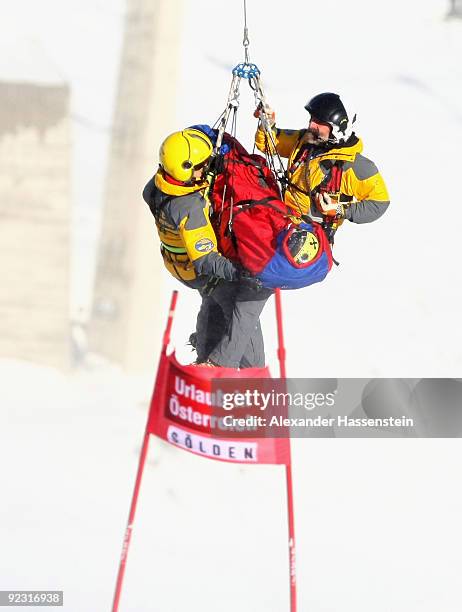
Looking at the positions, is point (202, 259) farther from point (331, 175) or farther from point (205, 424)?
point (205, 424)

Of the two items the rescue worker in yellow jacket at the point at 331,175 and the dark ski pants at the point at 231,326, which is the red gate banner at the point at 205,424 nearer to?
the dark ski pants at the point at 231,326

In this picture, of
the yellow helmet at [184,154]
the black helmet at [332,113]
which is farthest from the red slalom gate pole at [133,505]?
the black helmet at [332,113]

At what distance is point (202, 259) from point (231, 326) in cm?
105

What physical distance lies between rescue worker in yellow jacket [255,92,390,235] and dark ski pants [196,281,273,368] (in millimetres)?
849

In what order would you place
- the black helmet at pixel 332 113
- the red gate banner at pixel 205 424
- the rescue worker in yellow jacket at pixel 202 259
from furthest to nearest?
1. the red gate banner at pixel 205 424
2. the black helmet at pixel 332 113
3. the rescue worker in yellow jacket at pixel 202 259

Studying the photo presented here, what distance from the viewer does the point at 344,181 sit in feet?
30.6

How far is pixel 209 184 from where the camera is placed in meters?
8.85

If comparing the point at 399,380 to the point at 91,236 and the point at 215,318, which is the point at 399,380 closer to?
the point at 91,236

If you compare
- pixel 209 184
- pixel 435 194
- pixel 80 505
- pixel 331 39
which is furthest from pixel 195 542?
pixel 331 39

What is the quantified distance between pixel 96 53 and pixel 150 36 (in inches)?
73.6

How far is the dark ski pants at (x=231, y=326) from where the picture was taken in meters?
9.34

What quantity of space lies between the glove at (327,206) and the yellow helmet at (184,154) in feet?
3.77

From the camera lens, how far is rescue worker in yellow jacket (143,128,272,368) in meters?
8.50

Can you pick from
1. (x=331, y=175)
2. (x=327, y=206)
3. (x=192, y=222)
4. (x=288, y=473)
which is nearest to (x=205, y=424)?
(x=288, y=473)
